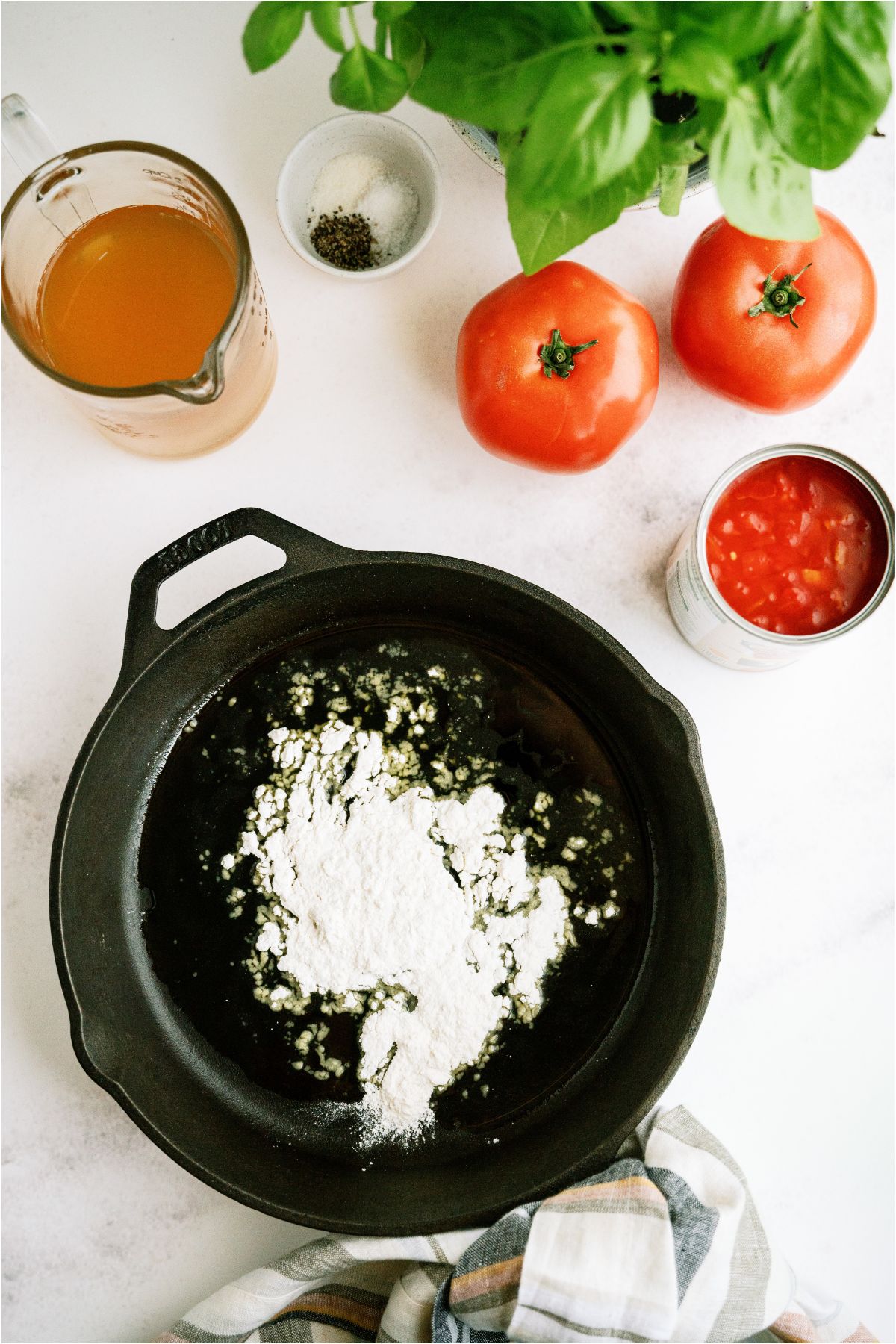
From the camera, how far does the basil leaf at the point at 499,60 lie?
0.54 meters

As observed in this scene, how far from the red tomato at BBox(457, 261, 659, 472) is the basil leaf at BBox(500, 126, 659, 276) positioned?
156 millimetres

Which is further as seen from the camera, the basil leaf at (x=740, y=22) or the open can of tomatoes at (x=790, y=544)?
the open can of tomatoes at (x=790, y=544)

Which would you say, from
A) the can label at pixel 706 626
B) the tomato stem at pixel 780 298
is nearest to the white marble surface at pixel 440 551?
the can label at pixel 706 626

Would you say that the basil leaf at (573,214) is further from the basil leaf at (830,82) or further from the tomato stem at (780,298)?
the tomato stem at (780,298)

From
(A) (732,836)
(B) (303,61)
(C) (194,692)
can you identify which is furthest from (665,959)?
(B) (303,61)

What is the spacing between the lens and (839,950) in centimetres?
91

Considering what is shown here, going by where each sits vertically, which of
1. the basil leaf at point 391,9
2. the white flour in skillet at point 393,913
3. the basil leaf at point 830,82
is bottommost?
the white flour in skillet at point 393,913

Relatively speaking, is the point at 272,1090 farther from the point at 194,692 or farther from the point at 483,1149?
the point at 194,692

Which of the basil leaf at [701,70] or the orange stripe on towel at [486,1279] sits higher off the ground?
the basil leaf at [701,70]

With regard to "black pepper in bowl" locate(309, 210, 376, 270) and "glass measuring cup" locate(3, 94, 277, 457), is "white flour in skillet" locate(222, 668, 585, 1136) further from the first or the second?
"black pepper in bowl" locate(309, 210, 376, 270)

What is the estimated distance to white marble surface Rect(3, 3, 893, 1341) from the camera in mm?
901

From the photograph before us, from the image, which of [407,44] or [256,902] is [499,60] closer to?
[407,44]

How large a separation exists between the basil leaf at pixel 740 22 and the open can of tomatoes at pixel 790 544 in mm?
329

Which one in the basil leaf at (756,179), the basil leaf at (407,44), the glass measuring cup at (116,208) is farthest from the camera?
the glass measuring cup at (116,208)
